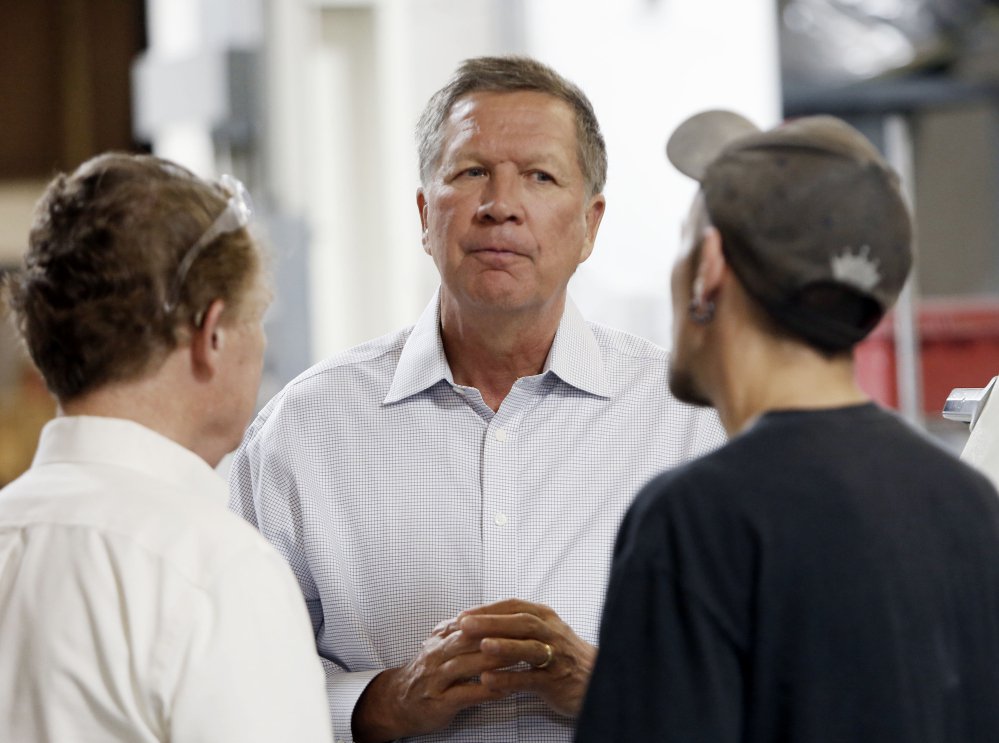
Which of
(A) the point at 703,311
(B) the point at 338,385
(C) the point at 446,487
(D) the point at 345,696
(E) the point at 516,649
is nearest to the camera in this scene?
(A) the point at 703,311

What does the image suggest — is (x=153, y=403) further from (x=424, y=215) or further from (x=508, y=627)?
(x=424, y=215)

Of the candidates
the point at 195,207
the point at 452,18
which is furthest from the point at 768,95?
the point at 195,207

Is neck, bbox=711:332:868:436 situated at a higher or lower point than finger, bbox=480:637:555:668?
higher

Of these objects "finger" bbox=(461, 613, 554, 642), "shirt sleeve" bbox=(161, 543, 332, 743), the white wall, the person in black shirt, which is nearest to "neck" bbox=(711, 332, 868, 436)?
the person in black shirt

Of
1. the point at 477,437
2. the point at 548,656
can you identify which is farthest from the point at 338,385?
the point at 548,656

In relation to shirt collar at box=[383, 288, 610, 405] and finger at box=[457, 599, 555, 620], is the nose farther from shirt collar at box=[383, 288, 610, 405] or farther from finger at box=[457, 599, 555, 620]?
finger at box=[457, 599, 555, 620]

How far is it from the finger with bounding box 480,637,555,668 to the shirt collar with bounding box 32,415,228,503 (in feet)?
1.44

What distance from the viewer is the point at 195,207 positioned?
4.05 feet

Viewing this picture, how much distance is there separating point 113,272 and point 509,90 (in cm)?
85

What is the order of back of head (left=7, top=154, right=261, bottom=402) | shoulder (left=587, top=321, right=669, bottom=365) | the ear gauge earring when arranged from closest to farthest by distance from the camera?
the ear gauge earring, back of head (left=7, top=154, right=261, bottom=402), shoulder (left=587, top=321, right=669, bottom=365)

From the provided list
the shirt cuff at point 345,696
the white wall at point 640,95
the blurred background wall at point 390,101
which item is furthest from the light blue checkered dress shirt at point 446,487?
the white wall at point 640,95

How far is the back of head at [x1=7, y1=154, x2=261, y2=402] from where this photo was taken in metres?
1.20

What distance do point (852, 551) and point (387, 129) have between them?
453cm

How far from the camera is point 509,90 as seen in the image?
6.21ft
